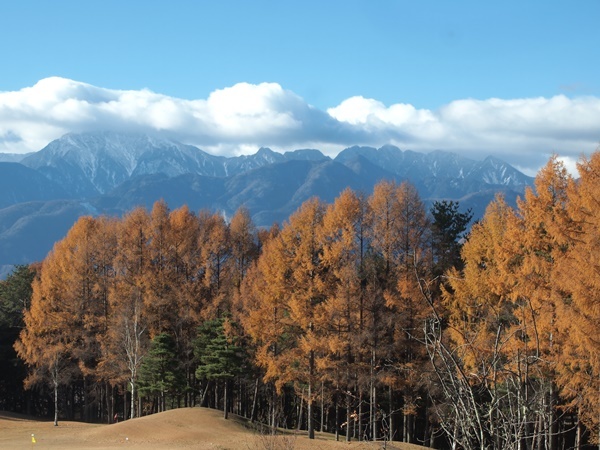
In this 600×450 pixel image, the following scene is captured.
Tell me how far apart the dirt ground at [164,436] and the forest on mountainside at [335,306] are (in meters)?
2.62

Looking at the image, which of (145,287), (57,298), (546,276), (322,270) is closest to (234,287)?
(145,287)

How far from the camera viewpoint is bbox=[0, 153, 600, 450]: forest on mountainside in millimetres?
23742

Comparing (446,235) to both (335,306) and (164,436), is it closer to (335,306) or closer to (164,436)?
(335,306)

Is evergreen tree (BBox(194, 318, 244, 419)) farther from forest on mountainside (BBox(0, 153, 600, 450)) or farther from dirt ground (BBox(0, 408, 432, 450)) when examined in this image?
dirt ground (BBox(0, 408, 432, 450))

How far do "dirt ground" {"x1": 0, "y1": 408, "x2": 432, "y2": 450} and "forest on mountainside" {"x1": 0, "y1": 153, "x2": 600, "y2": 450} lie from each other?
8.59 ft

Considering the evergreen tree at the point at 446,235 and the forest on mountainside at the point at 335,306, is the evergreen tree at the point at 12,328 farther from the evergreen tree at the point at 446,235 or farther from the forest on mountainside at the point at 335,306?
the evergreen tree at the point at 446,235

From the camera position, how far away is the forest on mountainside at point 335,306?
23.7m

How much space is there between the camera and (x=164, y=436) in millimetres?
31344

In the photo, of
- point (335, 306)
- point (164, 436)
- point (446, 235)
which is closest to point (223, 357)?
point (164, 436)

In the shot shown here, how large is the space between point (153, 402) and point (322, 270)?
961 inches

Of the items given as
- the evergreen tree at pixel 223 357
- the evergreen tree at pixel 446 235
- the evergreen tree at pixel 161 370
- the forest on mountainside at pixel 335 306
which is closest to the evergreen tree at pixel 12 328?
the forest on mountainside at pixel 335 306

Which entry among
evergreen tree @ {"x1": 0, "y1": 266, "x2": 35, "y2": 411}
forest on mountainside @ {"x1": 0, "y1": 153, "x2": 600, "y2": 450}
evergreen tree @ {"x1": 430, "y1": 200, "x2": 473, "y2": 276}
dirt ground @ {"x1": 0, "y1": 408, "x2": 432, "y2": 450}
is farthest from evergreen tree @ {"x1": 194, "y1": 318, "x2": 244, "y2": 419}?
evergreen tree @ {"x1": 0, "y1": 266, "x2": 35, "y2": 411}

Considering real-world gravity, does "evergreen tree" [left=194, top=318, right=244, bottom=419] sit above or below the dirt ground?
above

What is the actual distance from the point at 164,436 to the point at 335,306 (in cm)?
1030
